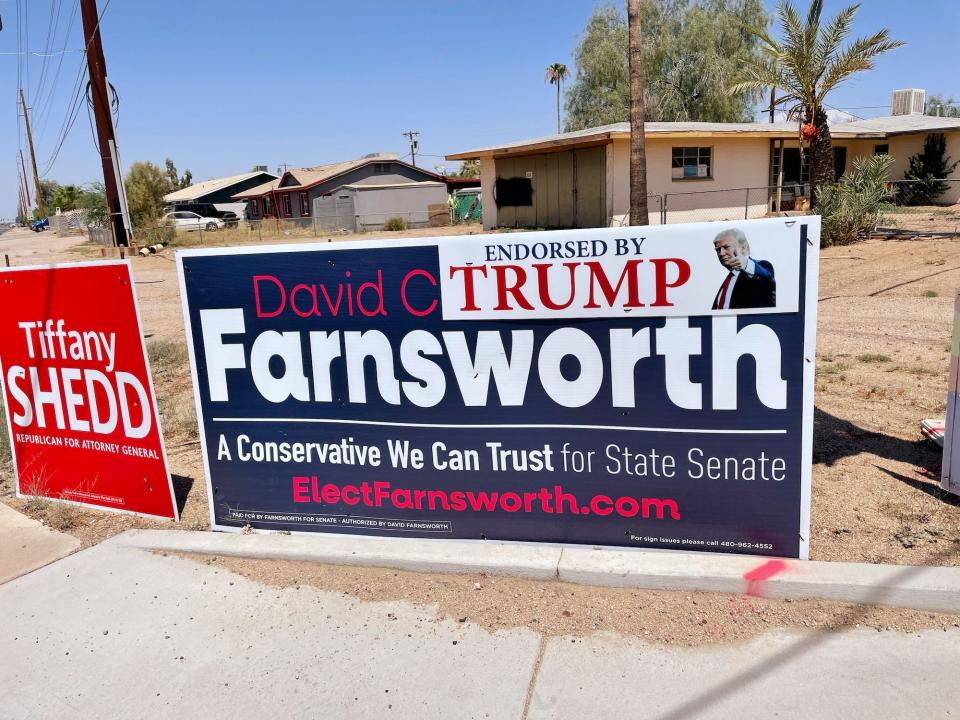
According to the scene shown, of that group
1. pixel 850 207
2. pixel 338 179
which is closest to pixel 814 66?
pixel 850 207

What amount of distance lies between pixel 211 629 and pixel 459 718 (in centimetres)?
138

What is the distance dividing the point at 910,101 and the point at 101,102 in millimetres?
36934

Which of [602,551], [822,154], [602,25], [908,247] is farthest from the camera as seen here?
[602,25]

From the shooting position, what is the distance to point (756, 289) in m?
3.72

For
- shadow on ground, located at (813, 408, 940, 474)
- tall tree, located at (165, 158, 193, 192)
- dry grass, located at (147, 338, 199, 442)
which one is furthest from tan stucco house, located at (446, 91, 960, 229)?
tall tree, located at (165, 158, 193, 192)

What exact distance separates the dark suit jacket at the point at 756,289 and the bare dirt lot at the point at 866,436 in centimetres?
127

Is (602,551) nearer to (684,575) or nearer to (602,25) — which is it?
(684,575)

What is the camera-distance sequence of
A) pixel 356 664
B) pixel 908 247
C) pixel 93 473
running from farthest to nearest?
pixel 908 247
pixel 93 473
pixel 356 664

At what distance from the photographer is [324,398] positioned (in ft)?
14.7

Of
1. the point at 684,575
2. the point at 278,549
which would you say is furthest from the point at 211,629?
the point at 684,575

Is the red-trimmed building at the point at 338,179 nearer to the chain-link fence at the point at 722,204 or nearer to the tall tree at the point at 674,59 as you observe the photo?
the tall tree at the point at 674,59

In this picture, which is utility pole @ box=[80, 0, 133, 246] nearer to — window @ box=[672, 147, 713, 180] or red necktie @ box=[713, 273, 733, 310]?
window @ box=[672, 147, 713, 180]

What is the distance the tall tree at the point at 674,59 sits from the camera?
131ft

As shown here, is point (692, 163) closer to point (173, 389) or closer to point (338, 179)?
point (173, 389)
